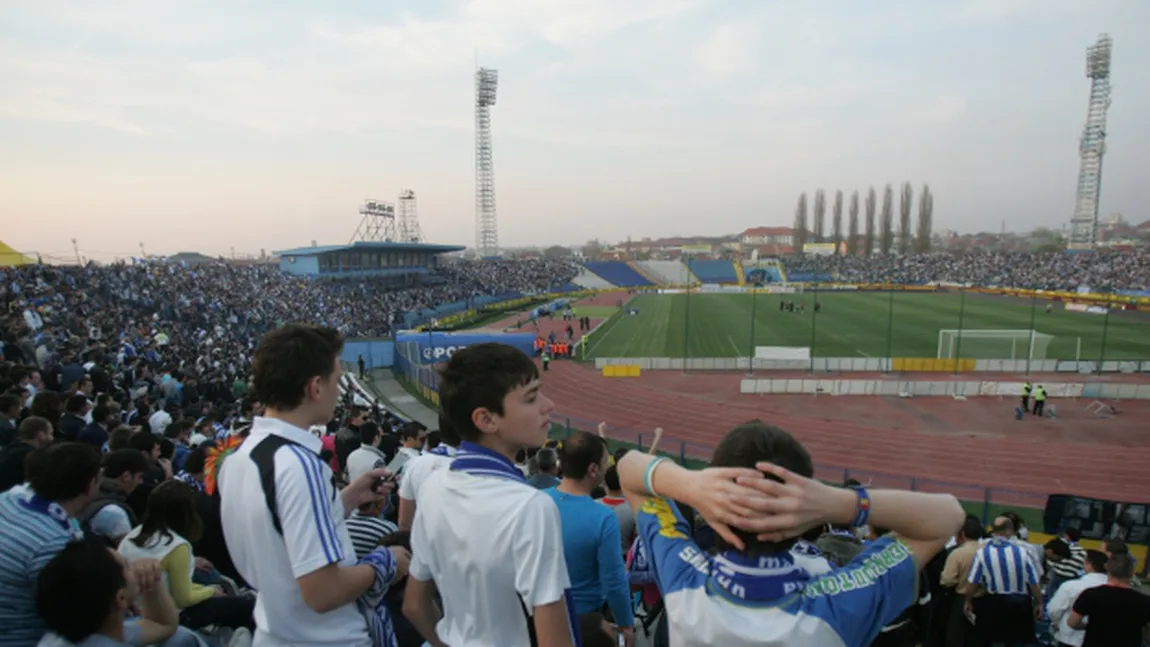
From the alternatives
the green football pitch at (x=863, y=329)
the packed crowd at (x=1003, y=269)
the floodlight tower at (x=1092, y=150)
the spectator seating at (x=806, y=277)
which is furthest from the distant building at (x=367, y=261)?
the floodlight tower at (x=1092, y=150)

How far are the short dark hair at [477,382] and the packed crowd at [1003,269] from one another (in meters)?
68.3

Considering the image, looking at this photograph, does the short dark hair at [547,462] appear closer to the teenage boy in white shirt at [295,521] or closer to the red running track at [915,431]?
the teenage boy in white shirt at [295,521]

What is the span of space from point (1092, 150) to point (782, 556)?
12556cm

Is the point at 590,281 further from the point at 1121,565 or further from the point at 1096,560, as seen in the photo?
the point at 1121,565

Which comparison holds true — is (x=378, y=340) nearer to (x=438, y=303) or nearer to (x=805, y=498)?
(x=438, y=303)

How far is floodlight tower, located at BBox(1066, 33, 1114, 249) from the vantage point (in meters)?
83.0

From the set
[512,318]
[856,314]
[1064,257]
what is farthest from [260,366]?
[1064,257]

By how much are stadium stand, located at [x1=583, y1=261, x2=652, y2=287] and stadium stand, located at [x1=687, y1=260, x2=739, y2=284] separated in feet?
27.7

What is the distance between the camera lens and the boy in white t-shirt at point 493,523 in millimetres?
1931

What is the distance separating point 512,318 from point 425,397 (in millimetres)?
27431

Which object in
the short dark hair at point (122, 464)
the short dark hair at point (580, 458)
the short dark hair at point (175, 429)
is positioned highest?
the short dark hair at point (580, 458)

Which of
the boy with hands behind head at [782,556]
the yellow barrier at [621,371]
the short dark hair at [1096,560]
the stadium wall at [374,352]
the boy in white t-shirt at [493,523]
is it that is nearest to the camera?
the boy with hands behind head at [782,556]

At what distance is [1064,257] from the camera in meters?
77.1

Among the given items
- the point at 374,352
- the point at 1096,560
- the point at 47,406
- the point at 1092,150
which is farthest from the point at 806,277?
the point at 47,406
